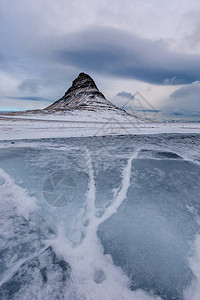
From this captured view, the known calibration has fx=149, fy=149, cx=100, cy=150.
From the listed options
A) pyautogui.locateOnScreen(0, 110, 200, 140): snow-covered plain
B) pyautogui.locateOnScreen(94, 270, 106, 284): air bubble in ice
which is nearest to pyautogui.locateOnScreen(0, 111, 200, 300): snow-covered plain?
pyautogui.locateOnScreen(94, 270, 106, 284): air bubble in ice

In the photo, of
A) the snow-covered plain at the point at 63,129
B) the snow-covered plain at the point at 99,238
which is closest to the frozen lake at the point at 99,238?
the snow-covered plain at the point at 99,238

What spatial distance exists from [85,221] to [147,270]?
1877 mm

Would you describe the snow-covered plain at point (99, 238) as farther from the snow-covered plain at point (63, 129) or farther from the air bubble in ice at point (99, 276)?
the snow-covered plain at point (63, 129)

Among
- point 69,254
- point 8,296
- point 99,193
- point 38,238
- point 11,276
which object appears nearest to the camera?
point 8,296

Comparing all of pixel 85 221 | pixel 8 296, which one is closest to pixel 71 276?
pixel 8 296

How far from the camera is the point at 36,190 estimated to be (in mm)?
5672

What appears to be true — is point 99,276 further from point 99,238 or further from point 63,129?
point 63,129

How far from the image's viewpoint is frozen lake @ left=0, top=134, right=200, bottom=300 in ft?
8.25

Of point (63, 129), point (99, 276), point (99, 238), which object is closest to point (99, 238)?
point (99, 238)

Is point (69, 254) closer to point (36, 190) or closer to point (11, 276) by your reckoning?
point (11, 276)

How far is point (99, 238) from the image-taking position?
11.6 ft

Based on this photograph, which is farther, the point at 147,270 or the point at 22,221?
the point at 22,221

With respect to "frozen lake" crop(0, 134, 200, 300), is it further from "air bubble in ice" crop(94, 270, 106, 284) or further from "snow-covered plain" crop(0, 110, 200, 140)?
"snow-covered plain" crop(0, 110, 200, 140)

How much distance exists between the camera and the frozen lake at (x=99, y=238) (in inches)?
99.0
